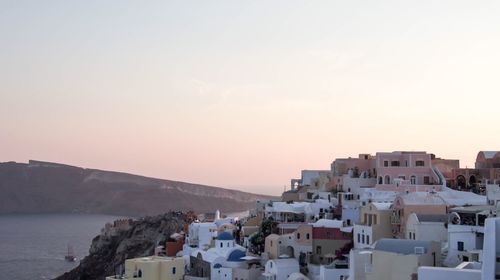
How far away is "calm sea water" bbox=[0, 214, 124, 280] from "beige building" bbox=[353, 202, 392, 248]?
113ft

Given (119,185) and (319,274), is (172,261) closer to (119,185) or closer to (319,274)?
(319,274)

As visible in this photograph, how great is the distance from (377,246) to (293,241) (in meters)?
7.05

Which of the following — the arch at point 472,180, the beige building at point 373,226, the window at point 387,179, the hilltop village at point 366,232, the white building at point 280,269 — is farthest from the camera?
the arch at point 472,180

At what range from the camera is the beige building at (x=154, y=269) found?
27344mm

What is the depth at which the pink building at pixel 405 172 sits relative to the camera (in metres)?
30.6

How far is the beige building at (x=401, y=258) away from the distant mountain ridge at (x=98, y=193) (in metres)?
129

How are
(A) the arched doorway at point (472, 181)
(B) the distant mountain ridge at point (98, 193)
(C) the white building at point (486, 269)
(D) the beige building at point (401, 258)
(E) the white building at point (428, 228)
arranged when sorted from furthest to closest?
(B) the distant mountain ridge at point (98, 193), (A) the arched doorway at point (472, 181), (E) the white building at point (428, 228), (D) the beige building at point (401, 258), (C) the white building at point (486, 269)

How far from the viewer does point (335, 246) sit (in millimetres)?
26047

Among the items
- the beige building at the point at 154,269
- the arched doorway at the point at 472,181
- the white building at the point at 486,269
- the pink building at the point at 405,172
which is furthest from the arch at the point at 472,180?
the white building at the point at 486,269

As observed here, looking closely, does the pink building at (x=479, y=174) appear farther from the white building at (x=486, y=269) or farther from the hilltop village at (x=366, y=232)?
the white building at (x=486, y=269)

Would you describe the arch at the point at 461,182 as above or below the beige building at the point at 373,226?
above

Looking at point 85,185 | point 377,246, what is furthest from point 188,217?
point 85,185

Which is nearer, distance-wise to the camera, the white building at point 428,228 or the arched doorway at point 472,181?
the white building at point 428,228

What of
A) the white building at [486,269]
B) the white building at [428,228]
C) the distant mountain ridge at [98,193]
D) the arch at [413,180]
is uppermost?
the distant mountain ridge at [98,193]
